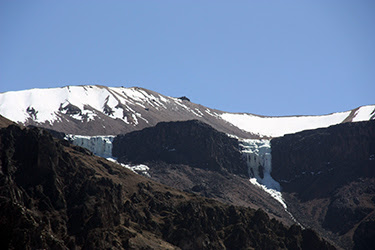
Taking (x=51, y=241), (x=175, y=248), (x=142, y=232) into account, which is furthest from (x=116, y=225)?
(x=51, y=241)

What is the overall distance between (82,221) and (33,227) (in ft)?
316

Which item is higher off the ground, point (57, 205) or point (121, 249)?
point (57, 205)

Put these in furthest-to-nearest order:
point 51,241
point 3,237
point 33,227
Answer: point 51,241, point 33,227, point 3,237

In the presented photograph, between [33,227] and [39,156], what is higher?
[39,156]

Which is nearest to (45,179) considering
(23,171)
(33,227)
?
(23,171)

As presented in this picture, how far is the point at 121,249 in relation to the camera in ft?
551

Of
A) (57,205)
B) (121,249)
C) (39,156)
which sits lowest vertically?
(121,249)

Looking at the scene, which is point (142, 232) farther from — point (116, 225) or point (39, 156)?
point (39, 156)

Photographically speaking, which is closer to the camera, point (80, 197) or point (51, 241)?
point (51, 241)

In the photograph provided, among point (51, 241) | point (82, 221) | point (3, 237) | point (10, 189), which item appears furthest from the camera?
point (82, 221)

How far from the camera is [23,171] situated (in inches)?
7525

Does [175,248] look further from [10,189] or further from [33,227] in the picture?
[33,227]

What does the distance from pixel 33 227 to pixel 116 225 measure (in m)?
103

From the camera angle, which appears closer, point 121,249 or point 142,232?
point 121,249
